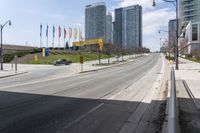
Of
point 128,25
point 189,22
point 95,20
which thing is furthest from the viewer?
point 128,25

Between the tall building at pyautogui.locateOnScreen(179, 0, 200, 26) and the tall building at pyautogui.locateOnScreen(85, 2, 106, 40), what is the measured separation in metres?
45.4

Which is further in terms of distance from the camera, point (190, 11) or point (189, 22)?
point (190, 11)

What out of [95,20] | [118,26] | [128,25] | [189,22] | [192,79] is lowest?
[192,79]

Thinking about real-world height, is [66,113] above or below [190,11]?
below

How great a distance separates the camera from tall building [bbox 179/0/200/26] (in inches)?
6270

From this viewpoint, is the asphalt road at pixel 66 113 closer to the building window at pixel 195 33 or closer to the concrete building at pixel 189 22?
the concrete building at pixel 189 22

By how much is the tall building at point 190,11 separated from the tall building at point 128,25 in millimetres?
23529

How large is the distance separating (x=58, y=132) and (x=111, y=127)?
1.61 metres

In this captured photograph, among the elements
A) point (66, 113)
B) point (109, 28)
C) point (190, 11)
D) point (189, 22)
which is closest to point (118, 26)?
point (109, 28)

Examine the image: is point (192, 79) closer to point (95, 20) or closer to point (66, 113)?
point (66, 113)

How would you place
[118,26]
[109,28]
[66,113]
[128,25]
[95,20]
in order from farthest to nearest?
[128,25] → [118,26] → [109,28] → [95,20] → [66,113]

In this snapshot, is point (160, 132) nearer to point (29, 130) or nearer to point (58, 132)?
point (58, 132)

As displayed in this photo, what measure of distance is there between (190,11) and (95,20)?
50.9 m

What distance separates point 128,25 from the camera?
17688 cm
